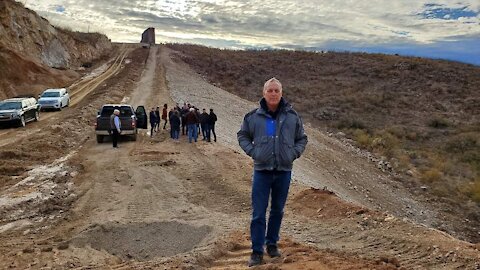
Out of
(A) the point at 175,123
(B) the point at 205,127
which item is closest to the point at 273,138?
(A) the point at 175,123

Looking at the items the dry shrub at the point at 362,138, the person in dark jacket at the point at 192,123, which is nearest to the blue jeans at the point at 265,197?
the person in dark jacket at the point at 192,123

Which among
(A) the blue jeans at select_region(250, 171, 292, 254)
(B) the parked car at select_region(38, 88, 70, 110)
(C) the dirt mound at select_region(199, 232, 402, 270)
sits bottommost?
(B) the parked car at select_region(38, 88, 70, 110)

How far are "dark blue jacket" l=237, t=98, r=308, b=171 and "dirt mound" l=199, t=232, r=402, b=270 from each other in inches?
44.2

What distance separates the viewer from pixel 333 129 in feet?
102

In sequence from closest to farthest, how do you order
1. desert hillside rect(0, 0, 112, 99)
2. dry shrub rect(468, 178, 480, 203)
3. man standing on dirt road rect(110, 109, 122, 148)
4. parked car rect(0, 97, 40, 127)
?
man standing on dirt road rect(110, 109, 122, 148) → dry shrub rect(468, 178, 480, 203) → parked car rect(0, 97, 40, 127) → desert hillside rect(0, 0, 112, 99)

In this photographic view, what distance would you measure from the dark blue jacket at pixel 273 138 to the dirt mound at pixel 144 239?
79.5 inches

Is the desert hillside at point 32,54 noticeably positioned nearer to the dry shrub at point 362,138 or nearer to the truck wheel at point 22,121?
the truck wheel at point 22,121

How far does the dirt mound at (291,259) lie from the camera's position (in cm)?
561

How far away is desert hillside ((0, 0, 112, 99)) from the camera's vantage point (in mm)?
38062

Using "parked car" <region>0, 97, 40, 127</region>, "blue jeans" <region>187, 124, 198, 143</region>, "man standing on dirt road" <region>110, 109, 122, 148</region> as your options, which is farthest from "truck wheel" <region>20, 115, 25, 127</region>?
"blue jeans" <region>187, 124, 198, 143</region>

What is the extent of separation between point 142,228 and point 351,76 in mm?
45101

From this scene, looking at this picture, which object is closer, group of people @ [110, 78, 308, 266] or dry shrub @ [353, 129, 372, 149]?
group of people @ [110, 78, 308, 266]

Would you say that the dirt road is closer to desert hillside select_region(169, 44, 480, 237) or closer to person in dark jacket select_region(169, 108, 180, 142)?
person in dark jacket select_region(169, 108, 180, 142)

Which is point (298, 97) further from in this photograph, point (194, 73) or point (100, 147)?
point (100, 147)
